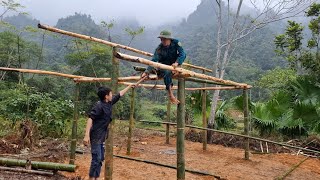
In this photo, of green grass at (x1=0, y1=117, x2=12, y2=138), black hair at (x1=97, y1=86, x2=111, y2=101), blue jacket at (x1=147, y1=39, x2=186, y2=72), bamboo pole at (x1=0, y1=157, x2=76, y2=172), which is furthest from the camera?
green grass at (x1=0, y1=117, x2=12, y2=138)

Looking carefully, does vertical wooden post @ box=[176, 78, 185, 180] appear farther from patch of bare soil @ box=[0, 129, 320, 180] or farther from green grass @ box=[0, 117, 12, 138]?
green grass @ box=[0, 117, 12, 138]

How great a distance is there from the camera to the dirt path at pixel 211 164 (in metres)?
6.13

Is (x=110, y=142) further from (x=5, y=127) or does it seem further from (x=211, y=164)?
(x=5, y=127)

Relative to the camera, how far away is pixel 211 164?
712 cm

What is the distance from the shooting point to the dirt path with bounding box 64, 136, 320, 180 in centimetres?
613

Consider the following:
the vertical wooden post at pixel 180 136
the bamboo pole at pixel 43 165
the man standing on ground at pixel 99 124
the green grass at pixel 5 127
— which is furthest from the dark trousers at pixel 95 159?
the green grass at pixel 5 127

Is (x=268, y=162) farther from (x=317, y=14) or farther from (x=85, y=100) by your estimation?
(x=85, y=100)

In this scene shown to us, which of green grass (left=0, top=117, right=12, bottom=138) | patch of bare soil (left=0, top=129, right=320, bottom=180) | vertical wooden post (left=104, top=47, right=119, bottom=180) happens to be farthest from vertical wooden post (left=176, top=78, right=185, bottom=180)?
green grass (left=0, top=117, right=12, bottom=138)

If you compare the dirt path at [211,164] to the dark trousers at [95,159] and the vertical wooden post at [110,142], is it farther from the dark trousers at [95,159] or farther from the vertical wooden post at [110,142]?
the vertical wooden post at [110,142]

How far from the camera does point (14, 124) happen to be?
8.81 metres

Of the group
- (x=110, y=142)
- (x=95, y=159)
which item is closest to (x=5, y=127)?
(x=95, y=159)

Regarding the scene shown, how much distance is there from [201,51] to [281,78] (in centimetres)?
2288

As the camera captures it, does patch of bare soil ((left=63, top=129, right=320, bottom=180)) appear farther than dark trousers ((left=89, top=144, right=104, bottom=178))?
Yes

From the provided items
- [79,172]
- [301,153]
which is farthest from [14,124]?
[301,153]
